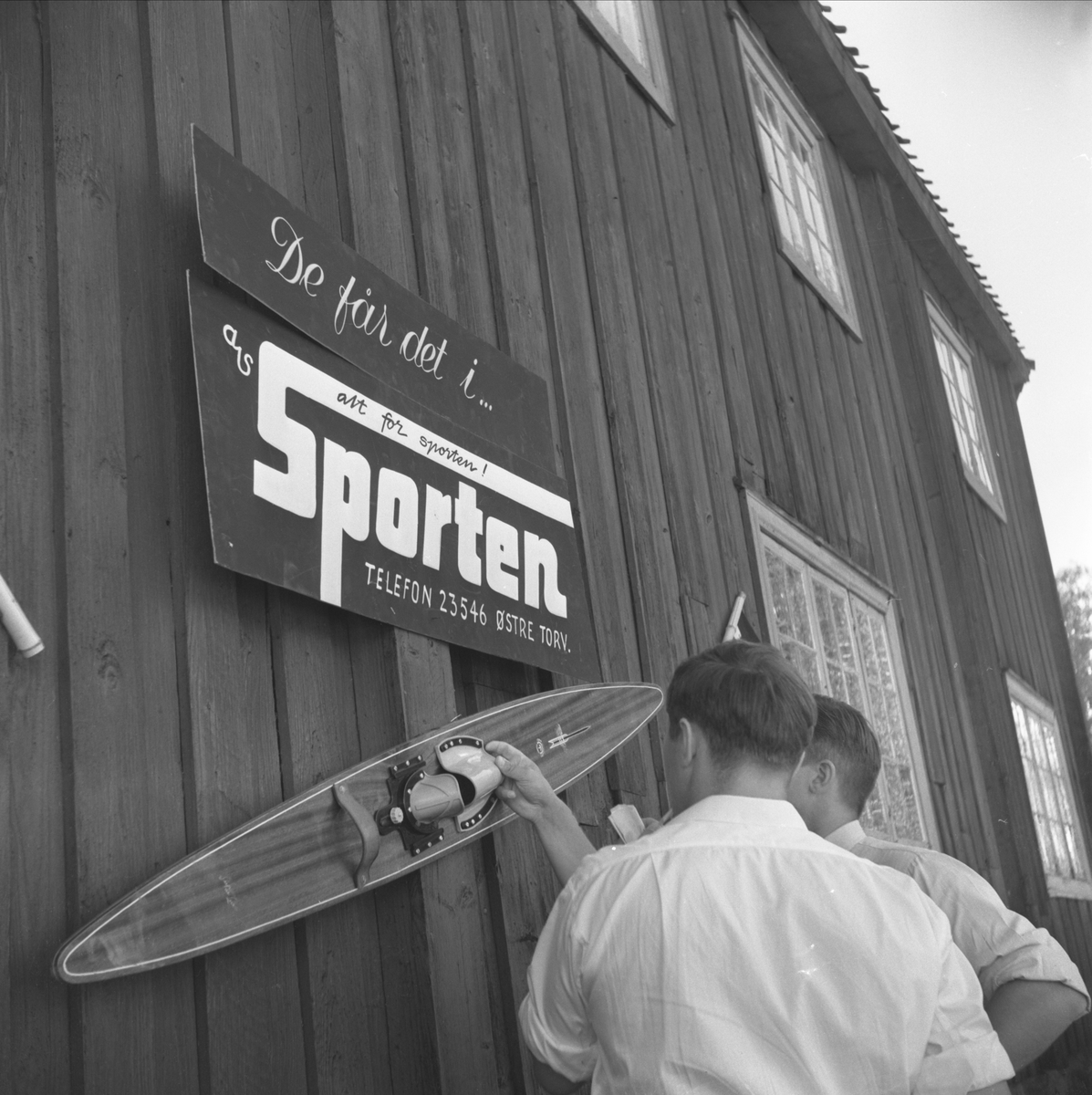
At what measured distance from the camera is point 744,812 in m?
1.67

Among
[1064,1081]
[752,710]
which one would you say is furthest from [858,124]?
[752,710]

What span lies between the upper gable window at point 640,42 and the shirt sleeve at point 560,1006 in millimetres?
3511

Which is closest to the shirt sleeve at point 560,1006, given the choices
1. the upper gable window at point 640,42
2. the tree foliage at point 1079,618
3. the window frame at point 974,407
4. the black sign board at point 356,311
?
the black sign board at point 356,311

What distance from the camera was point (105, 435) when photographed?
6.23ft

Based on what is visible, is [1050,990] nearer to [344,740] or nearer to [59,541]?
[344,740]

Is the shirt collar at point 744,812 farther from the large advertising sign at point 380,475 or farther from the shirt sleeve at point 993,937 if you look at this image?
the large advertising sign at point 380,475

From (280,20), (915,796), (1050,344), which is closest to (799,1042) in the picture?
(280,20)

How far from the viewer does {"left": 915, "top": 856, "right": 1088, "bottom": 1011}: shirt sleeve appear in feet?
6.41

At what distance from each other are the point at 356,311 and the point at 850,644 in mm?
Answer: 3111

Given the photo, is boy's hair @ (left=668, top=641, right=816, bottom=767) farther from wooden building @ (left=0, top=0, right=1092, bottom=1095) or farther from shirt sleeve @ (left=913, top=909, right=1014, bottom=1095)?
wooden building @ (left=0, top=0, right=1092, bottom=1095)

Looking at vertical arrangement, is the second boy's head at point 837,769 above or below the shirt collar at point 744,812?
above

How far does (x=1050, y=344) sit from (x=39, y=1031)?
1066 centimetres

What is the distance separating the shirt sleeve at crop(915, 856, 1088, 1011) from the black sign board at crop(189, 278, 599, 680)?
976 mm

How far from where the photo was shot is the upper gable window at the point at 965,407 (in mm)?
8320
